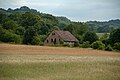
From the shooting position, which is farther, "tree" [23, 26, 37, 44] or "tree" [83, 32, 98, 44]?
"tree" [83, 32, 98, 44]

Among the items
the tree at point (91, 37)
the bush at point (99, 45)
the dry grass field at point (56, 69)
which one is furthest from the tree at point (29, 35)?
the dry grass field at point (56, 69)

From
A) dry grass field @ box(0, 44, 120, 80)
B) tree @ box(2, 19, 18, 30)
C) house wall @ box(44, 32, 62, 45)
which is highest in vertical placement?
tree @ box(2, 19, 18, 30)

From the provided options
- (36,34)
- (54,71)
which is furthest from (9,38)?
(54,71)

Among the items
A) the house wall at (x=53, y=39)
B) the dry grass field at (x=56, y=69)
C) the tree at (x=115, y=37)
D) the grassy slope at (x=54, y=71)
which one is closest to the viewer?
the grassy slope at (x=54, y=71)

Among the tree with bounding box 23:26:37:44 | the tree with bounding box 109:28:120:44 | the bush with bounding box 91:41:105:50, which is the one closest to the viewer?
the bush with bounding box 91:41:105:50

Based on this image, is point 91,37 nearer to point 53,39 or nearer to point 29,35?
point 53,39

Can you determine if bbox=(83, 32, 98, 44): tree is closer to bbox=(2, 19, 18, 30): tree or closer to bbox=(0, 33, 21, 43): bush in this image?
bbox=(0, 33, 21, 43): bush

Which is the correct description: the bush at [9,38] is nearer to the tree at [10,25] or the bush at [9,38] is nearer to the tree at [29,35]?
the tree at [29,35]

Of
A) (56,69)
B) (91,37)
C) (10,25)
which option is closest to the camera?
(56,69)

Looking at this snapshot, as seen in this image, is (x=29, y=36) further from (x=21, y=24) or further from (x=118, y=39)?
(x=21, y=24)

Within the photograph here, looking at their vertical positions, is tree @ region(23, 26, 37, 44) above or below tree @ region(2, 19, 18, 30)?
below

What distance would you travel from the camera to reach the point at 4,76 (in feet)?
52.8

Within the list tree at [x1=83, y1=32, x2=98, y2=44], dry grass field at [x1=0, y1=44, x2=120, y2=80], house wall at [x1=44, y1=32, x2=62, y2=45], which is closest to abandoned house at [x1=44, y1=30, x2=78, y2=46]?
house wall at [x1=44, y1=32, x2=62, y2=45]

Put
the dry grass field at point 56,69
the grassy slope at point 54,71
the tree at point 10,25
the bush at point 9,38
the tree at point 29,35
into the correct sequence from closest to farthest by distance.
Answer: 1. the grassy slope at point 54,71
2. the dry grass field at point 56,69
3. the tree at point 29,35
4. the bush at point 9,38
5. the tree at point 10,25
